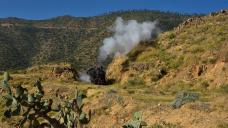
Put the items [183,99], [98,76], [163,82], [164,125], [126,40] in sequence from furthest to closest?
[126,40] → [98,76] → [163,82] → [183,99] → [164,125]

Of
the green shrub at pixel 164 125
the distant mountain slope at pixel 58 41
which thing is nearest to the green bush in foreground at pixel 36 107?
the green shrub at pixel 164 125

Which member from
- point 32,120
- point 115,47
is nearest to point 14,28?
point 115,47

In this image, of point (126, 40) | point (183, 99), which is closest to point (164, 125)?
point (183, 99)

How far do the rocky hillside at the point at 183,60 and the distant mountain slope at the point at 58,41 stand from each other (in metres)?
60.0

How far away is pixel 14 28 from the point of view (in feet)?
565

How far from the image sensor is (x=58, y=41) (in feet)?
510

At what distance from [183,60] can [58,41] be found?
11497 cm

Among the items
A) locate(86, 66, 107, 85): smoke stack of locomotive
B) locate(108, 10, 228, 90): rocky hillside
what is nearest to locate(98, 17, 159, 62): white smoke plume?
locate(108, 10, 228, 90): rocky hillside

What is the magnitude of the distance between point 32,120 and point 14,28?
169 m

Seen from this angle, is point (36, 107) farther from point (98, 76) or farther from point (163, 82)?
point (98, 76)

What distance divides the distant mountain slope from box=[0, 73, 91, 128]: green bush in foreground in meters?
102

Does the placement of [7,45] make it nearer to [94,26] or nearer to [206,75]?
[94,26]

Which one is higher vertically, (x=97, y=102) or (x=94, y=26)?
(x=94, y=26)

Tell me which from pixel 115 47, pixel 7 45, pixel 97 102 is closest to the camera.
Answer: pixel 97 102
